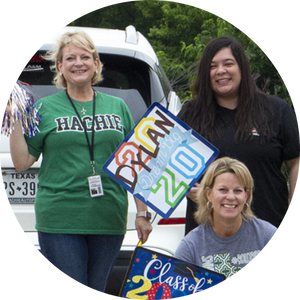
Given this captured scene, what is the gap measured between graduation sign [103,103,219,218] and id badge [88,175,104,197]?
175 mm

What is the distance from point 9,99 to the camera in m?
2.61

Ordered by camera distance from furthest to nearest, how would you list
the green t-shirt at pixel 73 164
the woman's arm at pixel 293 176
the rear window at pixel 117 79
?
the woman's arm at pixel 293 176 < the rear window at pixel 117 79 < the green t-shirt at pixel 73 164

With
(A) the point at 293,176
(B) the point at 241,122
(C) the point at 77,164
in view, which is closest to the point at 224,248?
(A) the point at 293,176

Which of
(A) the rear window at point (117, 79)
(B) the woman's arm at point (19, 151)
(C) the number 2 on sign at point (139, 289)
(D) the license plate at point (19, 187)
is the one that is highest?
(A) the rear window at point (117, 79)

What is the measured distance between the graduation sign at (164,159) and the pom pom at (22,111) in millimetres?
627

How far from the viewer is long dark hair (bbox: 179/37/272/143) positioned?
255cm

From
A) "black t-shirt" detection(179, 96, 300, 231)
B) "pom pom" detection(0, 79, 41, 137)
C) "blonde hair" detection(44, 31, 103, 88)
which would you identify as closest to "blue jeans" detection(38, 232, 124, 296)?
"black t-shirt" detection(179, 96, 300, 231)

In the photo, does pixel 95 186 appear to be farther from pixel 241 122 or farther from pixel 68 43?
pixel 241 122

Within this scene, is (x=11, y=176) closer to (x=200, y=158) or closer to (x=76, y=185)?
(x=76, y=185)

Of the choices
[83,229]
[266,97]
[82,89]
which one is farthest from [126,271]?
[266,97]

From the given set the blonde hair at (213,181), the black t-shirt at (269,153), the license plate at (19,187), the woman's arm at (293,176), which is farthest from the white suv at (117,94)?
the woman's arm at (293,176)

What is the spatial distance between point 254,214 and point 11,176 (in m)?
1.54

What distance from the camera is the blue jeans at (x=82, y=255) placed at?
2.43m

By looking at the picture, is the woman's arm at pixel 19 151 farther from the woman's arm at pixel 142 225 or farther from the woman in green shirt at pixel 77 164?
the woman's arm at pixel 142 225
